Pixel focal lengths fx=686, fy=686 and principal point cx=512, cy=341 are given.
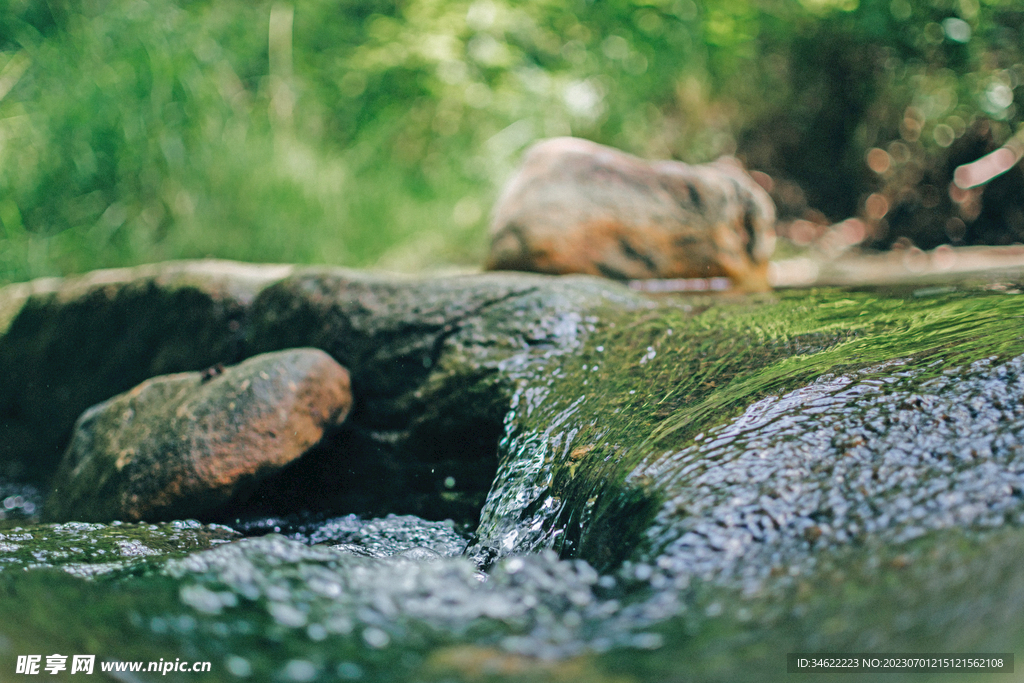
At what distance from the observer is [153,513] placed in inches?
83.4

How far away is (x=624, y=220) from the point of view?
373 centimetres

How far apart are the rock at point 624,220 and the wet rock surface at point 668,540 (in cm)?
144

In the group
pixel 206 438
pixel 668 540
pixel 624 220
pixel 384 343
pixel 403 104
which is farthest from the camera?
pixel 403 104

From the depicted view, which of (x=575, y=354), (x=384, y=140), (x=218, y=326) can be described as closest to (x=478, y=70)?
(x=384, y=140)

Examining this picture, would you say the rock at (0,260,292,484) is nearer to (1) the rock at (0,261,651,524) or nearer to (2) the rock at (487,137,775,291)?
(1) the rock at (0,261,651,524)

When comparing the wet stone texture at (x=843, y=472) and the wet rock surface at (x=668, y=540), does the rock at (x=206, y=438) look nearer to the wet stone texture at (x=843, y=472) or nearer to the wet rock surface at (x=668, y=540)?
the wet rock surface at (x=668, y=540)

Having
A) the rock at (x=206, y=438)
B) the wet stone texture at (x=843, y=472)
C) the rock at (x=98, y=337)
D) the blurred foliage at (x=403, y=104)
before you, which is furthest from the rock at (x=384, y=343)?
the blurred foliage at (x=403, y=104)

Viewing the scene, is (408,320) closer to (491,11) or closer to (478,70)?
(478,70)

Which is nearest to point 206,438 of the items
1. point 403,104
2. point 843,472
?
point 843,472

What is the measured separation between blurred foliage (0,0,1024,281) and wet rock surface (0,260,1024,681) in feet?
8.69

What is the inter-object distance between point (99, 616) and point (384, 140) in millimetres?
5451

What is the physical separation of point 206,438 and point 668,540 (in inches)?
60.8

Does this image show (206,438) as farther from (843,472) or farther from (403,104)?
(403,104)

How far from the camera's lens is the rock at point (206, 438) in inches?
83.8
